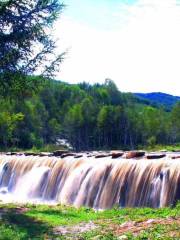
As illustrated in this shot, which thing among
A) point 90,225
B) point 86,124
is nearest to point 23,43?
point 90,225

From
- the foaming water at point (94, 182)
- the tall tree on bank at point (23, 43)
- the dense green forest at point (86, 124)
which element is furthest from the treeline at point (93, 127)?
the tall tree on bank at point (23, 43)

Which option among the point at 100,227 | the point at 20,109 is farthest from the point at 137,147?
the point at 100,227

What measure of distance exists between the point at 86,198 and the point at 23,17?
11.2 m

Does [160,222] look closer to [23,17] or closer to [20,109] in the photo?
[23,17]

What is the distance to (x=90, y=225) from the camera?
1911 centimetres

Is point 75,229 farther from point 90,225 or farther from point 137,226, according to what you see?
point 137,226

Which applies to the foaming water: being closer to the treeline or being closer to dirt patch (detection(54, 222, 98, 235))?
dirt patch (detection(54, 222, 98, 235))

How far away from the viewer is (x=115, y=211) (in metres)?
22.2

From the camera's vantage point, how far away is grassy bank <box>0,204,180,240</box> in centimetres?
1580

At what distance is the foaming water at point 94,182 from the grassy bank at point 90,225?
4013 millimetres

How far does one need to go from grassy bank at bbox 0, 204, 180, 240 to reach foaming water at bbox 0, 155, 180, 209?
4013 millimetres

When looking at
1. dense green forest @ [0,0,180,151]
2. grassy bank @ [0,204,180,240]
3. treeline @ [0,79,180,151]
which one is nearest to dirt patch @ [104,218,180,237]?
grassy bank @ [0,204,180,240]

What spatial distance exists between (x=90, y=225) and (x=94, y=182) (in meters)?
11.7

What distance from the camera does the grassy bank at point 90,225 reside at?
15.8 meters
